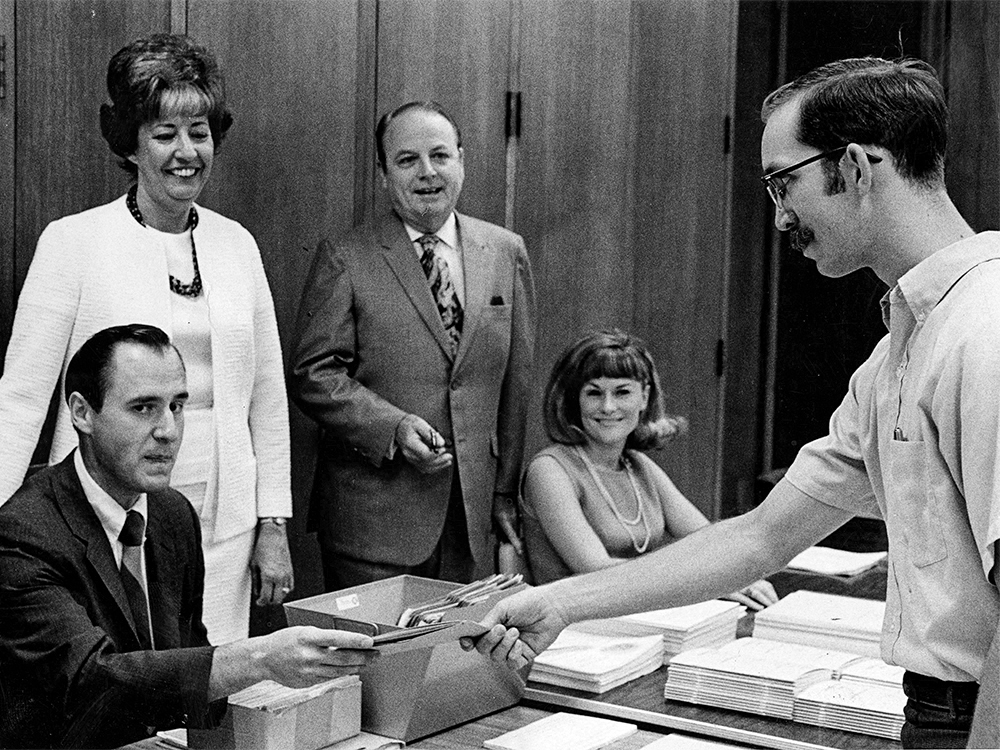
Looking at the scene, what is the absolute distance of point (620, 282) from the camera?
193 inches

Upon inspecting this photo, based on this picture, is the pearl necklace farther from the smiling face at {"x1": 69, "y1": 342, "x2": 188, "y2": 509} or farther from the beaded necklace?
the smiling face at {"x1": 69, "y1": 342, "x2": 188, "y2": 509}

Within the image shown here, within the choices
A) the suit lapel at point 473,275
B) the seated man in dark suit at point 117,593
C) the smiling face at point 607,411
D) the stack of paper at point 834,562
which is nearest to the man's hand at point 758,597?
the stack of paper at point 834,562

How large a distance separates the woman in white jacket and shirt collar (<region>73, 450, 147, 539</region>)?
42cm

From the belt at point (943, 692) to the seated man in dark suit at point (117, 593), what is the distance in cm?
72

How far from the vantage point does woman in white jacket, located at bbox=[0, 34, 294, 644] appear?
2.58 m

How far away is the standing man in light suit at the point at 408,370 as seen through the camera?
126 inches

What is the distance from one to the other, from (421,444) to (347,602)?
92 centimetres

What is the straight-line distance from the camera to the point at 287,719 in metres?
1.89

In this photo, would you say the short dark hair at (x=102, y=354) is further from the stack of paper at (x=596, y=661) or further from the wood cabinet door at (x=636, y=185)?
the wood cabinet door at (x=636, y=185)

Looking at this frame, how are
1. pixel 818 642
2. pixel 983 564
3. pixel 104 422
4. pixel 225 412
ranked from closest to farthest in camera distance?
pixel 983 564 → pixel 104 422 → pixel 818 642 → pixel 225 412

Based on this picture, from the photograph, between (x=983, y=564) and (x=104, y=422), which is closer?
(x=983, y=564)

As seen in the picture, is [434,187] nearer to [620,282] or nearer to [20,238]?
[20,238]

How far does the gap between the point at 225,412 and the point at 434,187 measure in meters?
0.80

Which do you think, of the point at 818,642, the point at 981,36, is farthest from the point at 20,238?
the point at 981,36
